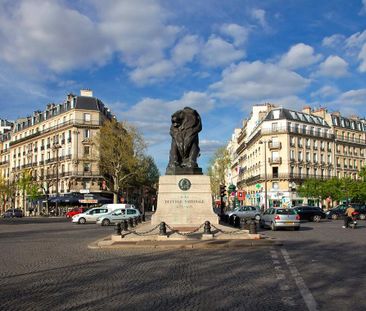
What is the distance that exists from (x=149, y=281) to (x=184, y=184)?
12.1 m

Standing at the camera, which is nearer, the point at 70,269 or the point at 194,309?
the point at 194,309

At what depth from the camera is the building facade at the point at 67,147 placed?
70.9 m

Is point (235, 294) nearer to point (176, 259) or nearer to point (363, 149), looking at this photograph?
point (176, 259)

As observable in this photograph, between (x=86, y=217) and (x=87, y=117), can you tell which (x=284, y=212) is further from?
(x=87, y=117)

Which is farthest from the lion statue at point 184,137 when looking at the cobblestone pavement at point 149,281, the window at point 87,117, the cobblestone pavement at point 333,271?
the window at point 87,117

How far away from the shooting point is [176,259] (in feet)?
42.3

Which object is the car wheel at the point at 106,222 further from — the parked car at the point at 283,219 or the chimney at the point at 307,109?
the chimney at the point at 307,109

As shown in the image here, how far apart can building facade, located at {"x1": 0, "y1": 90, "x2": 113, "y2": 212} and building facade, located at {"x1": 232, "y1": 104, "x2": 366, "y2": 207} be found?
25573mm

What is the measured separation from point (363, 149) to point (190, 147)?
77556 millimetres

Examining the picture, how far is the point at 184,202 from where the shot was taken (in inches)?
836

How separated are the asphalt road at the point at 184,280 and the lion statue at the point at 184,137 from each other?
8269mm

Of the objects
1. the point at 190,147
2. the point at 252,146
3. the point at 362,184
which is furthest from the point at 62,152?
the point at 190,147

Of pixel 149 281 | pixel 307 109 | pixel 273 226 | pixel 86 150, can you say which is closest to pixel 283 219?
pixel 273 226

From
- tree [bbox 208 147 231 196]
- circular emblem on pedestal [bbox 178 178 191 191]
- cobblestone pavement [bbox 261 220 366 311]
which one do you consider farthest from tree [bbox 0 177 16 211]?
cobblestone pavement [bbox 261 220 366 311]
